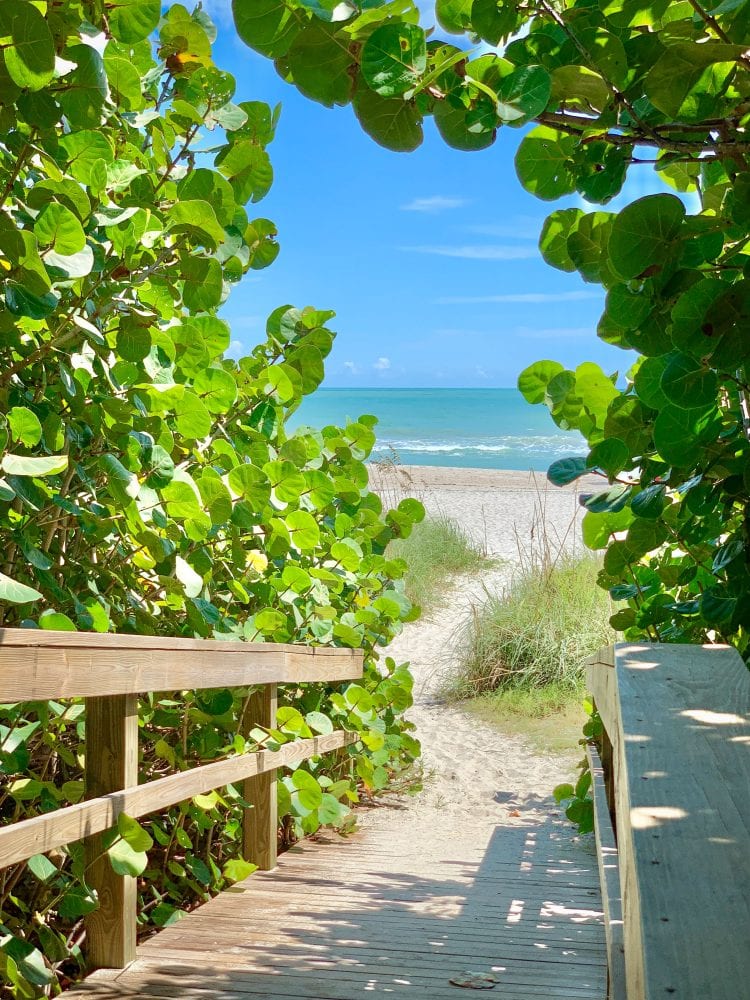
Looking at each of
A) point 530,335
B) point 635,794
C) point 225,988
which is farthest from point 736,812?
point 530,335

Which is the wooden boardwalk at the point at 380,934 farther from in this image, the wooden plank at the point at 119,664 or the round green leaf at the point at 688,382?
the round green leaf at the point at 688,382

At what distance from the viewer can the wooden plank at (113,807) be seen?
1.63 meters

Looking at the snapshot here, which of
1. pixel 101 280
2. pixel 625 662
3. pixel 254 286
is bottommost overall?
pixel 625 662

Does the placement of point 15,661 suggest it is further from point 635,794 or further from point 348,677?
point 348,677

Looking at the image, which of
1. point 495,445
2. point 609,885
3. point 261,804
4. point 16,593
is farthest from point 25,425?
point 495,445

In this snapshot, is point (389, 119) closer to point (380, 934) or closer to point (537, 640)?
point (380, 934)

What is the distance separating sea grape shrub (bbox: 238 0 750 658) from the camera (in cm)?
84

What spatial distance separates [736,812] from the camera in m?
0.94

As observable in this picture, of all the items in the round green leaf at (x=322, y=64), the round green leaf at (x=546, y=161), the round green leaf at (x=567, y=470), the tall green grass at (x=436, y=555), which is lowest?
the round green leaf at (x=567, y=470)

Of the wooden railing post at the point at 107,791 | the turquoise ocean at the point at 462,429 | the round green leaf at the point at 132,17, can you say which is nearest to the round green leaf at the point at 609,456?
the round green leaf at the point at 132,17

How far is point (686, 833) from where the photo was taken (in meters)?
0.87

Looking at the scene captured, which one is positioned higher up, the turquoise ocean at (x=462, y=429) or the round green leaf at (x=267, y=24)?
the turquoise ocean at (x=462, y=429)

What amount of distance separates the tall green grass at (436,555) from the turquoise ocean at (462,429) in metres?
15.8

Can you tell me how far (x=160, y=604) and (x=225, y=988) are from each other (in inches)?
37.6
